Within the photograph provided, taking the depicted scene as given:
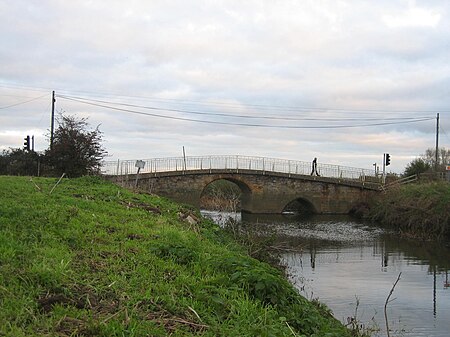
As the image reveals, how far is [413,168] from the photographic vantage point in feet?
154

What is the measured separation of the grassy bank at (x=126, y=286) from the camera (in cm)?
454

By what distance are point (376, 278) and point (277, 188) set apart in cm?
2690

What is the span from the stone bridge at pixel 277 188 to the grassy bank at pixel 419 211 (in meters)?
6.70

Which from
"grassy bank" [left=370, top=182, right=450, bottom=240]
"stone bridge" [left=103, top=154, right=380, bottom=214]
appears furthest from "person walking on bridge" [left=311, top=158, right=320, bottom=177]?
"grassy bank" [left=370, top=182, right=450, bottom=240]

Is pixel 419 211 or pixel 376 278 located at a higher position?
pixel 419 211

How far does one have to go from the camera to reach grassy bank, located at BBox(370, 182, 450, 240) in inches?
1033

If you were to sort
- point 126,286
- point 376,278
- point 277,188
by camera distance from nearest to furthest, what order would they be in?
point 126,286 < point 376,278 < point 277,188

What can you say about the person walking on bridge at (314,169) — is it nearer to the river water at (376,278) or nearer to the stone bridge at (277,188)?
the stone bridge at (277,188)

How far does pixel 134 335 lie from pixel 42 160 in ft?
83.1

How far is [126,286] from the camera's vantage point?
561 cm

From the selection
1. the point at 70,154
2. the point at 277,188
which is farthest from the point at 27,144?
the point at 277,188

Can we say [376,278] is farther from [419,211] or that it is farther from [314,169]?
[314,169]

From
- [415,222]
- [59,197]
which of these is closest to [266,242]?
[59,197]

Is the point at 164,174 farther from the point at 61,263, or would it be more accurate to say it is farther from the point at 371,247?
the point at 61,263
